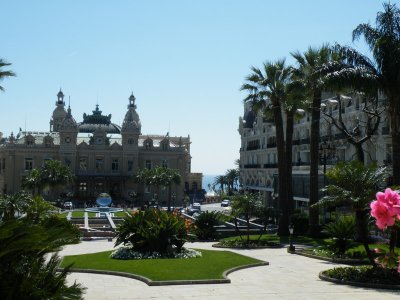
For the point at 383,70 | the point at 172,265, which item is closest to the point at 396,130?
the point at 383,70

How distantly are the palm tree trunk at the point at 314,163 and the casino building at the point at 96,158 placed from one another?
54.4 meters

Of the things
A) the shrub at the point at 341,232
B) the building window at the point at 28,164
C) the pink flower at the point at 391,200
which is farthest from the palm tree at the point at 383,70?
the building window at the point at 28,164

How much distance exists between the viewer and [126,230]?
27188 mm

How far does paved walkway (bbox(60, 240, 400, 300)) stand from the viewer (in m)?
17.2

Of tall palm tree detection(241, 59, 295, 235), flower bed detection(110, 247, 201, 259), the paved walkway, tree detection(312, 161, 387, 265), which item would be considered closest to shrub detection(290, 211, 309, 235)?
tall palm tree detection(241, 59, 295, 235)

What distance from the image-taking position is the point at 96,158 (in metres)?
93.3

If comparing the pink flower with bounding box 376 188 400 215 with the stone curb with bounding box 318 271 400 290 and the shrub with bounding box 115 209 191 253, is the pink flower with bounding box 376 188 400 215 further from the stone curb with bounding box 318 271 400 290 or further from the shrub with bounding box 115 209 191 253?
the shrub with bounding box 115 209 191 253

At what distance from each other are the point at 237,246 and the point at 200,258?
780 cm

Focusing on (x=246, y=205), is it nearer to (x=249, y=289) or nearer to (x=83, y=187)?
(x=249, y=289)

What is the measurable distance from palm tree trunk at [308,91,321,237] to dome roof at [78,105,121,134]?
221ft

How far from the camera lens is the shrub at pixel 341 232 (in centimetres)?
2619

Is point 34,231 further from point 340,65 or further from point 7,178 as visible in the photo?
point 7,178

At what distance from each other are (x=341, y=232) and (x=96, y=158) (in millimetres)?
71217

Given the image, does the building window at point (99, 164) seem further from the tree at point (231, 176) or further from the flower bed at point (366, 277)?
the flower bed at point (366, 277)
